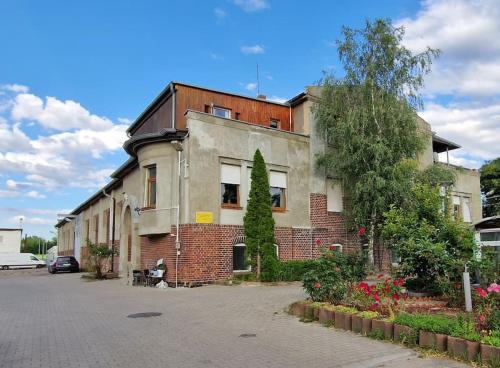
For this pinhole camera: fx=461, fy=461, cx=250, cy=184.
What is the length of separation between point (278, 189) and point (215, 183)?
3.82 meters

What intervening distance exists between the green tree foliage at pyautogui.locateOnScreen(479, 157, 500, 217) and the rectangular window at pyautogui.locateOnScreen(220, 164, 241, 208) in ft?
115

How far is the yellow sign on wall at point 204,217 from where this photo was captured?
789 inches

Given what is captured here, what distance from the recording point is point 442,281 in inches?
459

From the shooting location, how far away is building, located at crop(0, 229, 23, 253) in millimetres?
72062

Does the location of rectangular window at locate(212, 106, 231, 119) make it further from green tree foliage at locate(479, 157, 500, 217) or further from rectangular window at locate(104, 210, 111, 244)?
green tree foliage at locate(479, 157, 500, 217)

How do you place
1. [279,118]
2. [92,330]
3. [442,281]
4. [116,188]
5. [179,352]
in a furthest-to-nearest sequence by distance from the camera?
1. [116,188]
2. [279,118]
3. [442,281]
4. [92,330]
5. [179,352]

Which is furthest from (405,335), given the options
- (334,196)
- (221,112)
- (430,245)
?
(221,112)

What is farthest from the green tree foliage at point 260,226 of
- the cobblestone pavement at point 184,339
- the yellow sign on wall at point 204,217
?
the cobblestone pavement at point 184,339

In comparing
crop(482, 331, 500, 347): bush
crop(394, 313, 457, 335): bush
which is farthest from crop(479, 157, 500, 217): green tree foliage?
crop(482, 331, 500, 347): bush

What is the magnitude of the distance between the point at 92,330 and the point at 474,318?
756cm

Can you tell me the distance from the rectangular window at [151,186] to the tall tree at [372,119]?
8.64 m

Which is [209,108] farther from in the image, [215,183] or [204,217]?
[204,217]

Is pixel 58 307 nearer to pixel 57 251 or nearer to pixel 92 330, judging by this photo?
pixel 92 330

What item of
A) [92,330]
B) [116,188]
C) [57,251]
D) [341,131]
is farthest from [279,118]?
[57,251]
